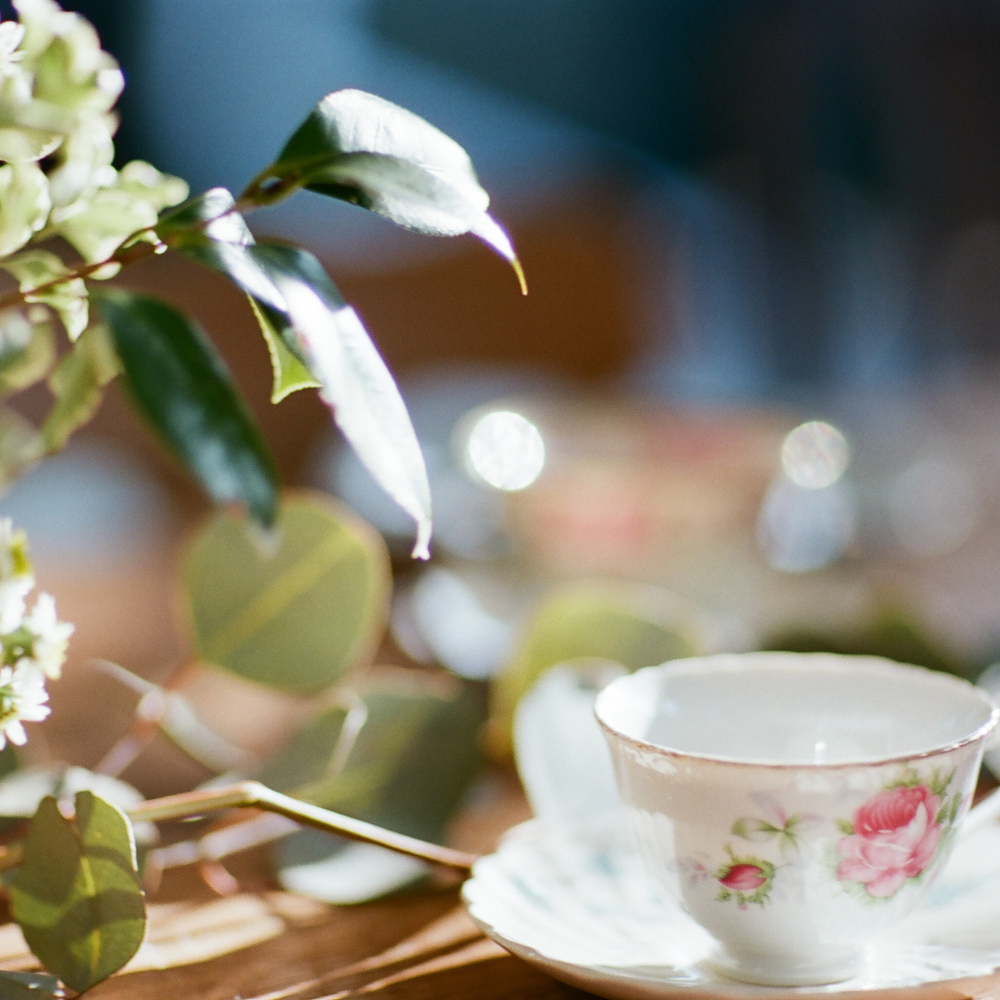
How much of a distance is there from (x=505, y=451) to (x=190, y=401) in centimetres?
79

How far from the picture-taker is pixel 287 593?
1.42 ft

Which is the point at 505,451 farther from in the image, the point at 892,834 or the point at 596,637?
the point at 892,834

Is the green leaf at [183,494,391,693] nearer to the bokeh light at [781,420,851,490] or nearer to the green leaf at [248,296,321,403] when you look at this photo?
the green leaf at [248,296,321,403]

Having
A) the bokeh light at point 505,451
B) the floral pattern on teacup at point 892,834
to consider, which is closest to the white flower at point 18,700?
the floral pattern on teacup at point 892,834

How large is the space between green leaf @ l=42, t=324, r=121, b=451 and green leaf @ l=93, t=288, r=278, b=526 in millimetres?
54

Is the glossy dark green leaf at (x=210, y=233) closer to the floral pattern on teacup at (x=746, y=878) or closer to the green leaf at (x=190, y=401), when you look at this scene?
the green leaf at (x=190, y=401)

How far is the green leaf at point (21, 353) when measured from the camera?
14.9 inches

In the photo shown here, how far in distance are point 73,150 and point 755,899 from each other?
0.87 feet

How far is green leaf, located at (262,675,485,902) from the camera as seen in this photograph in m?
0.39

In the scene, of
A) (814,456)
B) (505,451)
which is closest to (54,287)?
(505,451)

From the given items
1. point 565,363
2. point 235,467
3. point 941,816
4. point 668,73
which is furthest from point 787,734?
point 668,73

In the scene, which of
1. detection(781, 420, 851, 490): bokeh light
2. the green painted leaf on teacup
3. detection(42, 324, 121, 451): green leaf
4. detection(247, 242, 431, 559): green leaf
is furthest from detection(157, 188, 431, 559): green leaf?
detection(781, 420, 851, 490): bokeh light

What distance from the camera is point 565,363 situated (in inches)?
78.7

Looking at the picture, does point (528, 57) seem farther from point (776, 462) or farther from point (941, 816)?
point (941, 816)
